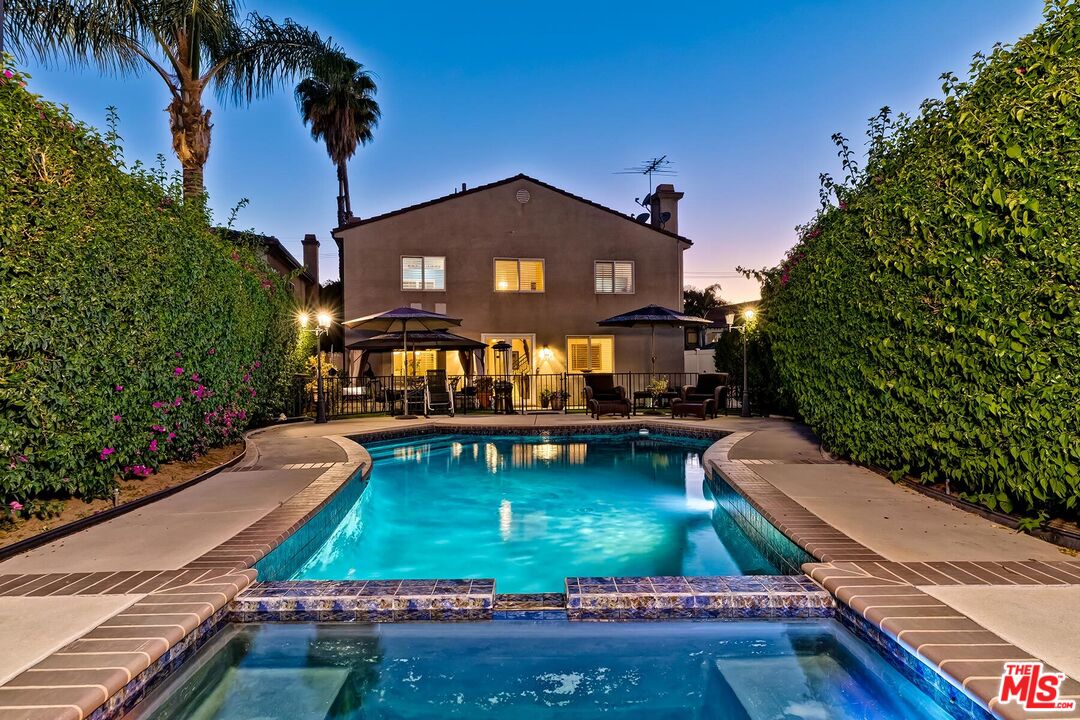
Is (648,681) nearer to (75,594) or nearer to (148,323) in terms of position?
(75,594)

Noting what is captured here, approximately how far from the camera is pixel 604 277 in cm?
1769

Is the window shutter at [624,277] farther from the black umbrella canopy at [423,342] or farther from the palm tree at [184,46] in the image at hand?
the palm tree at [184,46]

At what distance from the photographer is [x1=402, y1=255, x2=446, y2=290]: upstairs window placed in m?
16.8

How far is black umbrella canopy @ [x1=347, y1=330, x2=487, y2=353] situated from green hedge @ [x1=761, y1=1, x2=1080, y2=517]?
9.88m

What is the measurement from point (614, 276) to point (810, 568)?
1502 cm

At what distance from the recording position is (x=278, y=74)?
11.1 m

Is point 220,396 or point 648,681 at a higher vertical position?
point 220,396

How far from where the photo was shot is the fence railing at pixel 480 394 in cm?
1430

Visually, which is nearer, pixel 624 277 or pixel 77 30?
pixel 77 30

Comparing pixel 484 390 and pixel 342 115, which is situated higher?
pixel 342 115

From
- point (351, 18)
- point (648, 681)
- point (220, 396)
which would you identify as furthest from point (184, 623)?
point (351, 18)

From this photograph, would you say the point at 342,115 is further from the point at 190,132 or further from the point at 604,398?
the point at 604,398

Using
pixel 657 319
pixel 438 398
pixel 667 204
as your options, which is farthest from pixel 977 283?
pixel 667 204

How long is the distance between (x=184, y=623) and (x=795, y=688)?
308 centimetres
